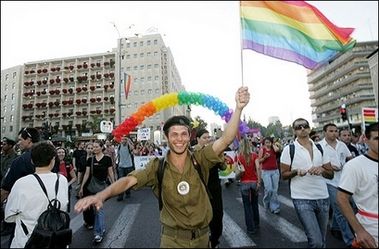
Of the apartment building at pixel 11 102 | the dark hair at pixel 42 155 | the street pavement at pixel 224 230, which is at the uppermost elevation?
the apartment building at pixel 11 102

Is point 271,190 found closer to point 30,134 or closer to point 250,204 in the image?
point 250,204

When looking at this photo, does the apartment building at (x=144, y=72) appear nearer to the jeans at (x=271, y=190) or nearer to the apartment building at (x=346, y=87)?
the apartment building at (x=346, y=87)

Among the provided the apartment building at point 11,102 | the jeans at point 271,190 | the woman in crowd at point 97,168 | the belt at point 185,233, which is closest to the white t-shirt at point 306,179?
the belt at point 185,233

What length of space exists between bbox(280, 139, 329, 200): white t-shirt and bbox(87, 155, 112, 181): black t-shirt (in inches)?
152

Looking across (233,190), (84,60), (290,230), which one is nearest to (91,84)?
(84,60)

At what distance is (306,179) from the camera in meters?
3.99

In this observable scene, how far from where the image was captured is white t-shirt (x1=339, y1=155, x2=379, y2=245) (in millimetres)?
2686

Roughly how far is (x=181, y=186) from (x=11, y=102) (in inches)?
3484

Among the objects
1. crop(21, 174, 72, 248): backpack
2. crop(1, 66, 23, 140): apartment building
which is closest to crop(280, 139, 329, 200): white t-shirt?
crop(21, 174, 72, 248): backpack

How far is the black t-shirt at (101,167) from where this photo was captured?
6387mm

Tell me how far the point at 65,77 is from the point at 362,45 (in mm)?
77010

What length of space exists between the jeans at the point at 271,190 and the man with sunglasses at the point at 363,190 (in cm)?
511

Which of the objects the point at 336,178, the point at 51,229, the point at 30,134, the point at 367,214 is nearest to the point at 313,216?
the point at 367,214

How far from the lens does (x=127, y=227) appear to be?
268 inches
